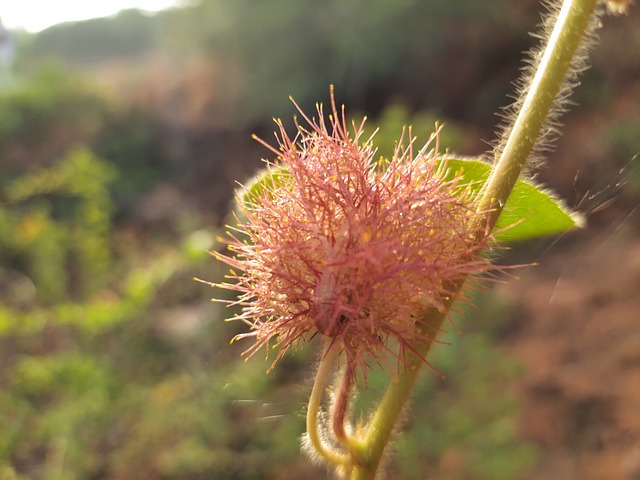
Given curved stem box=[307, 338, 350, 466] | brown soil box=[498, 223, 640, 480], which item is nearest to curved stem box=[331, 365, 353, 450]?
curved stem box=[307, 338, 350, 466]

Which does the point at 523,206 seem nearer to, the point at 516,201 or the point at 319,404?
the point at 516,201

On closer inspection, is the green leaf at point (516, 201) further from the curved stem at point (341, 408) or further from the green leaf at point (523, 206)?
the curved stem at point (341, 408)

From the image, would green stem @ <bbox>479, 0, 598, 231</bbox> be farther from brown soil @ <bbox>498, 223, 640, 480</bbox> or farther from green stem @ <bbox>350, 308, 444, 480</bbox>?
brown soil @ <bbox>498, 223, 640, 480</bbox>

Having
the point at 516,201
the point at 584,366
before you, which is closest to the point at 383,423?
the point at 516,201

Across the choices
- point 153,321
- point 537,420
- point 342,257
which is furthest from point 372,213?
point 153,321

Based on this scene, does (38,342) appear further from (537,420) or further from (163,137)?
(163,137)
